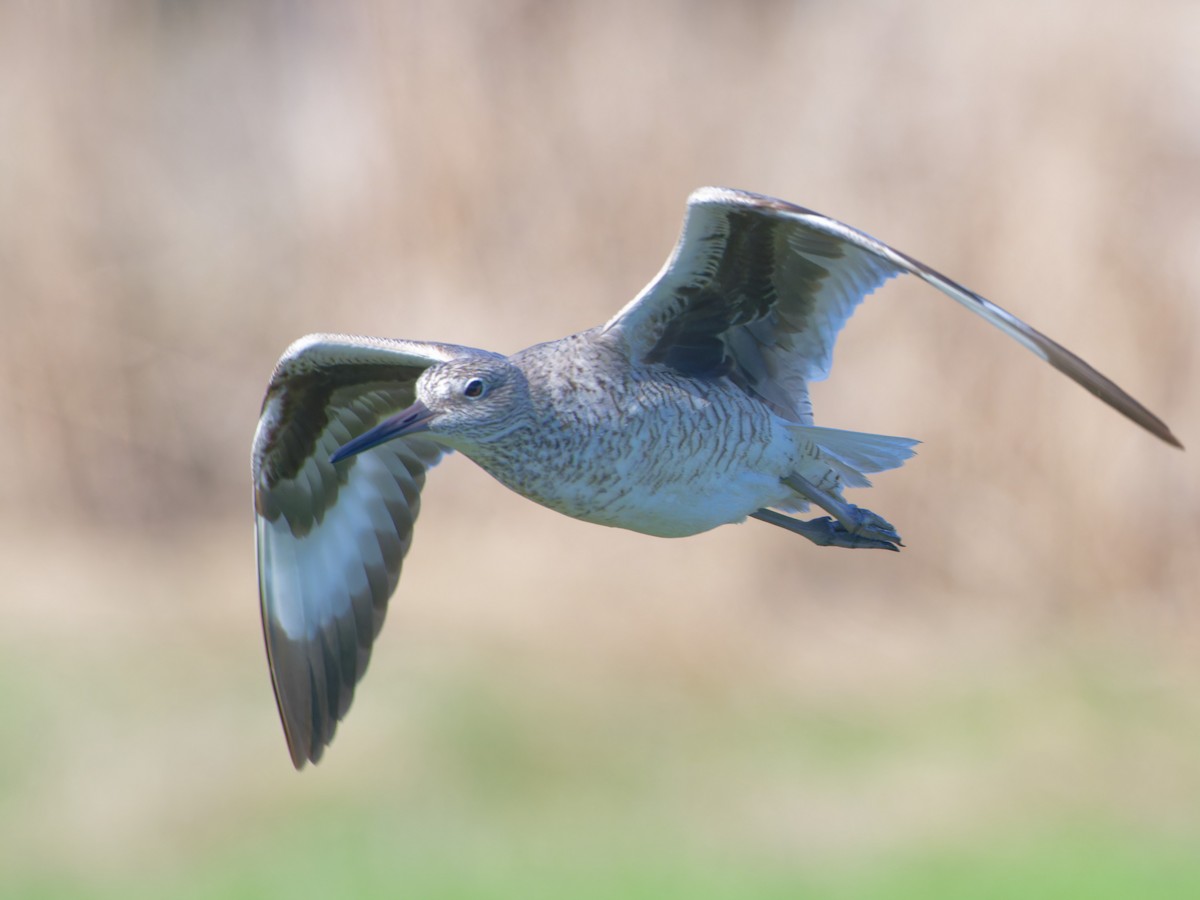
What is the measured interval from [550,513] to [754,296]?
300 inches

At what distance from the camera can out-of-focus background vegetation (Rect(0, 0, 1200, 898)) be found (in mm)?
11492

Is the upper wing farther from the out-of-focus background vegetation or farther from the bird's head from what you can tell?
the out-of-focus background vegetation

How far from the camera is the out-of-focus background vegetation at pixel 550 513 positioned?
37.7 ft

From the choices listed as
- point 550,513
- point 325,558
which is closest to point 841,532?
point 325,558

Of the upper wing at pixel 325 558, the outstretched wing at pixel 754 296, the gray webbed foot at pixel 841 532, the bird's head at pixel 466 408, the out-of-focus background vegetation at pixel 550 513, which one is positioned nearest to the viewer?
the bird's head at pixel 466 408

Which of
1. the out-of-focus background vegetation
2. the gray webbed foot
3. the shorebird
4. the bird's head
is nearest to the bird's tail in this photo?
the shorebird

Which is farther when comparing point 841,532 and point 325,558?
point 325,558

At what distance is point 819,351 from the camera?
213 inches

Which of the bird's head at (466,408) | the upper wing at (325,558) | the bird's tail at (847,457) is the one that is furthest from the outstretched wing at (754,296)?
the upper wing at (325,558)

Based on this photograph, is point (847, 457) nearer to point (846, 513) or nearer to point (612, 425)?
point (846, 513)

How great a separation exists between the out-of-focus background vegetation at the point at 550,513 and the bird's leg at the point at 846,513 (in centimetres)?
599

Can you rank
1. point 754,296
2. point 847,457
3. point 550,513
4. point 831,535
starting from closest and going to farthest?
1. point 754,296
2. point 847,457
3. point 831,535
4. point 550,513

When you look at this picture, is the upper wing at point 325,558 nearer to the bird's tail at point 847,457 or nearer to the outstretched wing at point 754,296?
the outstretched wing at point 754,296

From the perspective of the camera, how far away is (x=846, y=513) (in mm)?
5430
